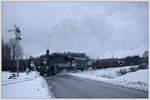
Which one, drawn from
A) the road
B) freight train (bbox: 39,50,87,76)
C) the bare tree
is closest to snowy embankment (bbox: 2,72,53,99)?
the road

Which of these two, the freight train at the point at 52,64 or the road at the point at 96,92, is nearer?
the road at the point at 96,92

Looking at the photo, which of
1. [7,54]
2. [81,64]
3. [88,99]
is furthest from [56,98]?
[7,54]

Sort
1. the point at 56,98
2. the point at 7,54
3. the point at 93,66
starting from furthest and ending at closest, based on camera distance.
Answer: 1. the point at 7,54
2. the point at 93,66
3. the point at 56,98

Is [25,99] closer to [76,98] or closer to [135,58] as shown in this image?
[76,98]

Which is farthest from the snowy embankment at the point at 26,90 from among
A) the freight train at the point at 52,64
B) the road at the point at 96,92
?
the freight train at the point at 52,64

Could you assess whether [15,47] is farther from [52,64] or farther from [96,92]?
[96,92]

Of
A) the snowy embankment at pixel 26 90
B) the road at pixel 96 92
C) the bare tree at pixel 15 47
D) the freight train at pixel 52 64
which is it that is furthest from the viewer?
the freight train at pixel 52 64

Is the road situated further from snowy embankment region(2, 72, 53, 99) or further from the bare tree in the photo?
the bare tree

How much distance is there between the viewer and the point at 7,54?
2356 inches

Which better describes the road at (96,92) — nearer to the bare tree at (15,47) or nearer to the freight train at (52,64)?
the freight train at (52,64)

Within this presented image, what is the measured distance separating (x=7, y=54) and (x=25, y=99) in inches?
2137

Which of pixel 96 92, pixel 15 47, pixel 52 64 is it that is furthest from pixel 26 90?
pixel 15 47

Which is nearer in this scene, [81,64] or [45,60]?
[45,60]

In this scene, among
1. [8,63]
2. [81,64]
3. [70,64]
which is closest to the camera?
[70,64]
